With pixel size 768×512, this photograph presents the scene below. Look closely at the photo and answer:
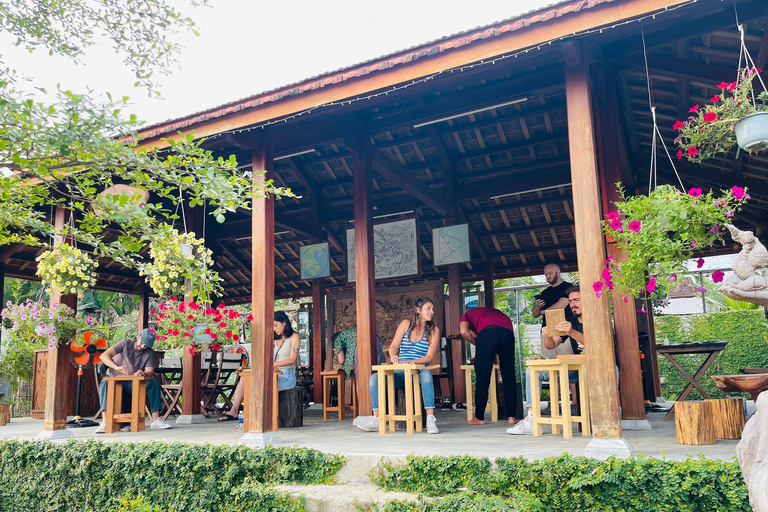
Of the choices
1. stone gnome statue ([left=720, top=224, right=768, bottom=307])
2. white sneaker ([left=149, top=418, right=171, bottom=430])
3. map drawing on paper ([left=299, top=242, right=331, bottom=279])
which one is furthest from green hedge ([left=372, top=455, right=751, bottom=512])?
map drawing on paper ([left=299, top=242, right=331, bottom=279])

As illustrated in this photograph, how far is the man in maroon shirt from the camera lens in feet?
20.3

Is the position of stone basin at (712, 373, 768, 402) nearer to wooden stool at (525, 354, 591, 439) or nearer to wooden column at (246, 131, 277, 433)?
wooden stool at (525, 354, 591, 439)

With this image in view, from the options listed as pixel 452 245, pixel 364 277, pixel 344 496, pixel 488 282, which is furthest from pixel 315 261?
pixel 344 496

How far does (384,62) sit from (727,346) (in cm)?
996

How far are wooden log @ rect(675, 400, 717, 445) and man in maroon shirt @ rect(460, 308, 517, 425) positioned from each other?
2.07 m

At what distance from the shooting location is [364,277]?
6348 mm

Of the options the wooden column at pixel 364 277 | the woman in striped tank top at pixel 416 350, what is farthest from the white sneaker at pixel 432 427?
the wooden column at pixel 364 277

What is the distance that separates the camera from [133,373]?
6941mm

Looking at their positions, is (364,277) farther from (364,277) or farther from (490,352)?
(490,352)

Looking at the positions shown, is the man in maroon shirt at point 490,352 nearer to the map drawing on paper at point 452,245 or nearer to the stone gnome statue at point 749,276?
the map drawing on paper at point 452,245

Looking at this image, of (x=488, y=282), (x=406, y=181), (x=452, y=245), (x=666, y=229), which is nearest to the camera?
(x=666, y=229)

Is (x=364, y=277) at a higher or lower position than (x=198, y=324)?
higher

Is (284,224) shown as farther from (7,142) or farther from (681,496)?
(681,496)

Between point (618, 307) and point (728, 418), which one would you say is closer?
point (728, 418)
